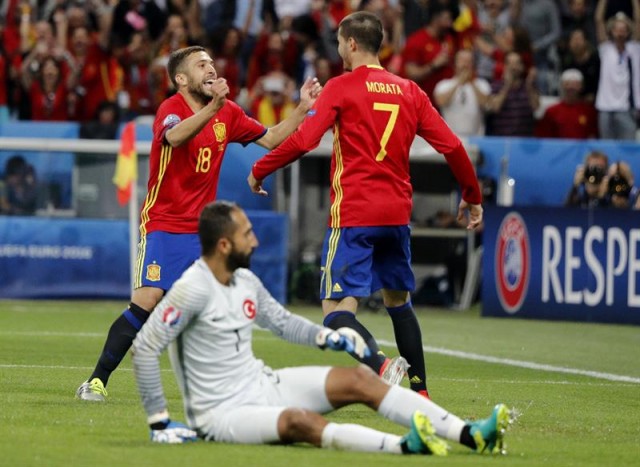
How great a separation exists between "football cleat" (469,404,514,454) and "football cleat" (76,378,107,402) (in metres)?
3.21

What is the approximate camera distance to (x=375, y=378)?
297 inches

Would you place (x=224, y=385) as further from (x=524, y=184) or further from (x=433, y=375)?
(x=524, y=184)

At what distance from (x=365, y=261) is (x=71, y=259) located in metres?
12.1

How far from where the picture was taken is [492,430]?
24.2 ft

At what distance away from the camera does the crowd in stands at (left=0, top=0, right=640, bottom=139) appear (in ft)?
71.2

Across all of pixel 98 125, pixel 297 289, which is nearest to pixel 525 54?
pixel 297 289

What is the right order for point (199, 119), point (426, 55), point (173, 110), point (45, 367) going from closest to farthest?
1. point (199, 119)
2. point (173, 110)
3. point (45, 367)
4. point (426, 55)

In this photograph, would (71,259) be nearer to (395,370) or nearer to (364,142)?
(364,142)

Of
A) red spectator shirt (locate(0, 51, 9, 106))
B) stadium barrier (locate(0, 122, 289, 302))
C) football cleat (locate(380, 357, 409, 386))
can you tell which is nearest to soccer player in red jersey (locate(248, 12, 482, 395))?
football cleat (locate(380, 357, 409, 386))

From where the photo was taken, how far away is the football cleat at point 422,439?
7262 mm

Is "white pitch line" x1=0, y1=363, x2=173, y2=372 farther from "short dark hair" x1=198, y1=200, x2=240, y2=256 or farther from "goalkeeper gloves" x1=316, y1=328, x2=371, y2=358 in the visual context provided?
"goalkeeper gloves" x1=316, y1=328, x2=371, y2=358

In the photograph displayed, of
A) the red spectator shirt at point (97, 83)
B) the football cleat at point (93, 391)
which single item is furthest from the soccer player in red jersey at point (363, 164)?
the red spectator shirt at point (97, 83)

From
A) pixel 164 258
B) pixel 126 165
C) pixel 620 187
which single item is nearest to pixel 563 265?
pixel 620 187

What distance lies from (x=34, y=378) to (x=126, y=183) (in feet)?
30.9
